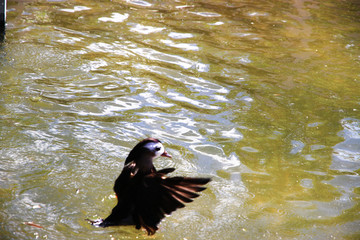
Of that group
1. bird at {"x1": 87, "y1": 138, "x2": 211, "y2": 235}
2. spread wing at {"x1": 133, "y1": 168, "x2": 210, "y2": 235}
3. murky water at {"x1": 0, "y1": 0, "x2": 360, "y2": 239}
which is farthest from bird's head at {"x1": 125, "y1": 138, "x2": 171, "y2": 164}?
murky water at {"x1": 0, "y1": 0, "x2": 360, "y2": 239}

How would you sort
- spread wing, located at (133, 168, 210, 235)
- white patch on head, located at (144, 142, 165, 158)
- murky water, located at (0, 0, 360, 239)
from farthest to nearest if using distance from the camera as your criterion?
murky water, located at (0, 0, 360, 239) → white patch on head, located at (144, 142, 165, 158) → spread wing, located at (133, 168, 210, 235)

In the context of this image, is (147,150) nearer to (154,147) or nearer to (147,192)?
(154,147)

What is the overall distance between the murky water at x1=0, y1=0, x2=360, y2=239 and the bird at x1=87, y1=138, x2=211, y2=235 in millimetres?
358

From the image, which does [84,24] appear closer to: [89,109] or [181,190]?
[89,109]

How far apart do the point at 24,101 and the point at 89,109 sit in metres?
0.86

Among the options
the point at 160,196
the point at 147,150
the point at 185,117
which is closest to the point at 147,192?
the point at 160,196

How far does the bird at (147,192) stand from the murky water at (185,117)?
1.17 feet

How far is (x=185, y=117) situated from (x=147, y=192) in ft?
8.67

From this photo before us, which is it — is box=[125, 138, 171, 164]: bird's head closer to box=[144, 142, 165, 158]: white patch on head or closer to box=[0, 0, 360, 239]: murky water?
box=[144, 142, 165, 158]: white patch on head

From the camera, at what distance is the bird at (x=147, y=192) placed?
3.50 m

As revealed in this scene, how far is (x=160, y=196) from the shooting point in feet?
11.8

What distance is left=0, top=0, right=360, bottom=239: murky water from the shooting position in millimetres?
4324

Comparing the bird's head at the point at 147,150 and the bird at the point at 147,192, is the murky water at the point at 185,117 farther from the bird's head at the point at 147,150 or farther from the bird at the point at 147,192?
the bird's head at the point at 147,150

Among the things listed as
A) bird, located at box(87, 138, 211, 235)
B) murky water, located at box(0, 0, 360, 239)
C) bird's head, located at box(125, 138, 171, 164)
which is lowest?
murky water, located at box(0, 0, 360, 239)
